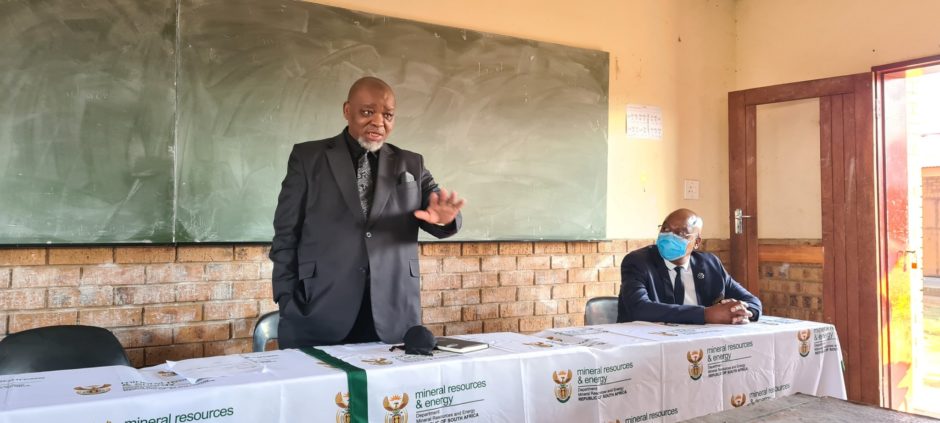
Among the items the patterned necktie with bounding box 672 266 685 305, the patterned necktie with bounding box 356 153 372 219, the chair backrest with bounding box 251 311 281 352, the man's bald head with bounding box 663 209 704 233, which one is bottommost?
the chair backrest with bounding box 251 311 281 352

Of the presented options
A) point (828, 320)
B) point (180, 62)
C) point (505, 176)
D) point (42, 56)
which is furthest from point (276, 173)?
point (828, 320)

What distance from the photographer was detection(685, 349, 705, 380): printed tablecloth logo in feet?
7.05

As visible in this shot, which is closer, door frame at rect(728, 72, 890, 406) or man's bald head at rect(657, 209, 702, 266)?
man's bald head at rect(657, 209, 702, 266)

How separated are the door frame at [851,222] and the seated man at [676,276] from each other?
68.8 inches

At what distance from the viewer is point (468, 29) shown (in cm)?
378

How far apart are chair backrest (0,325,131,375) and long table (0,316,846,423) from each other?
2.62 feet

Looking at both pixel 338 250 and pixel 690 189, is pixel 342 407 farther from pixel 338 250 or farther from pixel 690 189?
pixel 690 189

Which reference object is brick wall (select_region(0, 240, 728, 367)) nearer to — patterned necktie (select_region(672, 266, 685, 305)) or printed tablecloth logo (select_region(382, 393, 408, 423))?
patterned necktie (select_region(672, 266, 685, 305))

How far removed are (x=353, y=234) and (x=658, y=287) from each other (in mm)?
1517

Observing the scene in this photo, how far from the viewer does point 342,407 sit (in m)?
1.52

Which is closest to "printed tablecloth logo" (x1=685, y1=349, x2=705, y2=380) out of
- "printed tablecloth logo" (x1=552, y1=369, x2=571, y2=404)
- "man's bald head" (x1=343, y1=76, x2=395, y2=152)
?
"printed tablecloth logo" (x1=552, y1=369, x2=571, y2=404)

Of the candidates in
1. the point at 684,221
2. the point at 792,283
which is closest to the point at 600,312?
the point at 684,221

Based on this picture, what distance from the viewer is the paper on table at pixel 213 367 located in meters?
1.51

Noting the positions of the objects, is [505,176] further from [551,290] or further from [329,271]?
[329,271]
